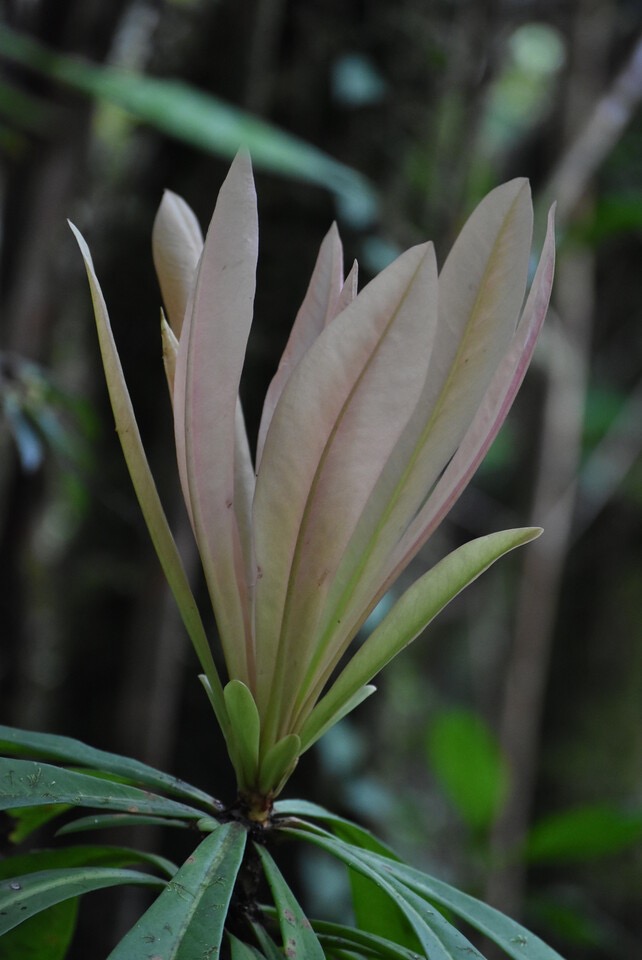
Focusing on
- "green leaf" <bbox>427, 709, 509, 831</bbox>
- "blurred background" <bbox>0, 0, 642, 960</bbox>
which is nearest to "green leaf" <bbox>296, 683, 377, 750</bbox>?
"blurred background" <bbox>0, 0, 642, 960</bbox>

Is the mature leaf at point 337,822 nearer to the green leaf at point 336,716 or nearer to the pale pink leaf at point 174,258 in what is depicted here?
the green leaf at point 336,716

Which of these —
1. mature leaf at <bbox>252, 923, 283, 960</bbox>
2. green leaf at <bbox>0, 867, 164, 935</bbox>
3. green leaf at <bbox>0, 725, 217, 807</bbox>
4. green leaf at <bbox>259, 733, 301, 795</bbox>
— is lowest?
green leaf at <bbox>0, 867, 164, 935</bbox>

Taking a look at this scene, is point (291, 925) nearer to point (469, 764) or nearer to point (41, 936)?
point (41, 936)

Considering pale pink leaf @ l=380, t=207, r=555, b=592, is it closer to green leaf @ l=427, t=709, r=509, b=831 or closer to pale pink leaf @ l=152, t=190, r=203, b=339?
pale pink leaf @ l=152, t=190, r=203, b=339

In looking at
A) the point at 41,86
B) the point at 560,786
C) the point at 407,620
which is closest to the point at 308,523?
the point at 407,620

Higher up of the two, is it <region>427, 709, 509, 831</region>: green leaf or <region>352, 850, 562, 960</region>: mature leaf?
<region>427, 709, 509, 831</region>: green leaf

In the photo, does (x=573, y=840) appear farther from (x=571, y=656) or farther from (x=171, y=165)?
(x=571, y=656)

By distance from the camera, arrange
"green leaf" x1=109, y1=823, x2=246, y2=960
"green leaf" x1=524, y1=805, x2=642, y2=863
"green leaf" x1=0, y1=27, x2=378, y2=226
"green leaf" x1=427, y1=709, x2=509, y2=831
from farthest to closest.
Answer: "green leaf" x1=427, y1=709, x2=509, y2=831, "green leaf" x1=524, y1=805, x2=642, y2=863, "green leaf" x1=0, y1=27, x2=378, y2=226, "green leaf" x1=109, y1=823, x2=246, y2=960
